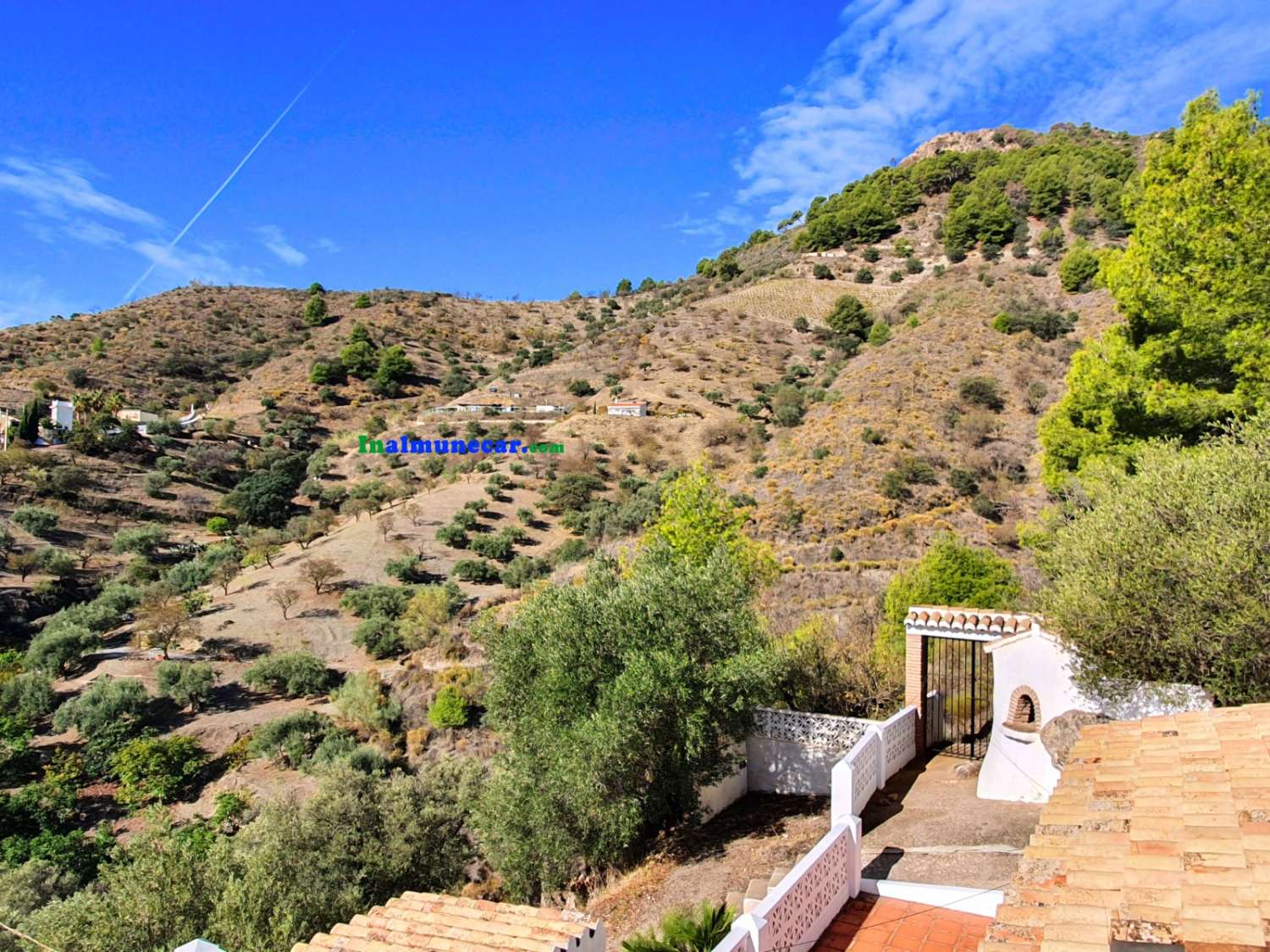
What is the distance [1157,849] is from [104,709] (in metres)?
25.9

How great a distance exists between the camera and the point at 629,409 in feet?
163

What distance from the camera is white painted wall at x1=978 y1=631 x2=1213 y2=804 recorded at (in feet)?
30.4

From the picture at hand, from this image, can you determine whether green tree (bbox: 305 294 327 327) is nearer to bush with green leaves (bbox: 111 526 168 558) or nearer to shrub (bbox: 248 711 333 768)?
bush with green leaves (bbox: 111 526 168 558)

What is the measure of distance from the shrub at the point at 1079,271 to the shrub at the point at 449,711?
43.3 meters

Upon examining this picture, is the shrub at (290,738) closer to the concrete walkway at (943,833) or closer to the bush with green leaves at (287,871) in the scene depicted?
the bush with green leaves at (287,871)

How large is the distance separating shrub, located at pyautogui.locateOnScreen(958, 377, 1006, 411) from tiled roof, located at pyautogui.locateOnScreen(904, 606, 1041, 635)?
87.8ft

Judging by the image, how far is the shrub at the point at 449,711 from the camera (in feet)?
72.2

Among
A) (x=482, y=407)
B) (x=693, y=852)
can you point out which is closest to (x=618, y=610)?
(x=693, y=852)

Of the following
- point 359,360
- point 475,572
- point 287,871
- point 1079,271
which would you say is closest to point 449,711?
point 287,871

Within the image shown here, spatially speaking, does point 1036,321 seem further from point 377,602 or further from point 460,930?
point 460,930

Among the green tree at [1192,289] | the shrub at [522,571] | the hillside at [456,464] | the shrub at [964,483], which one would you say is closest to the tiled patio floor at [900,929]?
the hillside at [456,464]

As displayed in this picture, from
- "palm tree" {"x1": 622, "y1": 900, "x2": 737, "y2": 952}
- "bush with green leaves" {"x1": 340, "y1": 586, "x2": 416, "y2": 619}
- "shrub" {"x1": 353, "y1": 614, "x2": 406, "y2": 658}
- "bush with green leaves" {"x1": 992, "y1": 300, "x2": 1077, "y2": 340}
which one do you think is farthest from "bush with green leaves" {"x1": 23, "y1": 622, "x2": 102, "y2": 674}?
"bush with green leaves" {"x1": 992, "y1": 300, "x2": 1077, "y2": 340}

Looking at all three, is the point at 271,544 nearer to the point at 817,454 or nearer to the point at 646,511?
the point at 646,511

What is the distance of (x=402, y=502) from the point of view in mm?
43031
